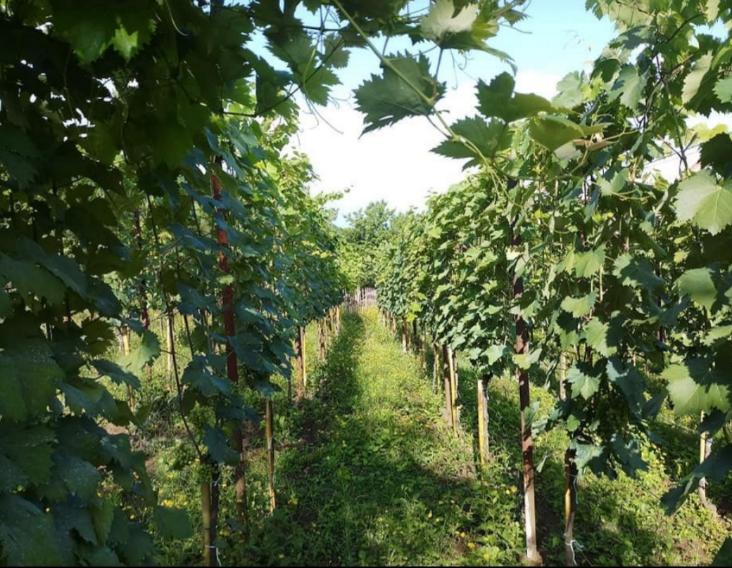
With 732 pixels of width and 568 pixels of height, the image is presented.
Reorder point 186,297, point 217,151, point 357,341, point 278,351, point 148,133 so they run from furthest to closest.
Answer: point 357,341
point 278,351
point 186,297
point 217,151
point 148,133

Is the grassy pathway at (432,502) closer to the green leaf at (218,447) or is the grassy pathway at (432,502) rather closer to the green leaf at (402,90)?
the green leaf at (218,447)

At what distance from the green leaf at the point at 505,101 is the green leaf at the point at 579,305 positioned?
174cm

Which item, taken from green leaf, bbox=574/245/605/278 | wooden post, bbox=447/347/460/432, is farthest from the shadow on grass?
green leaf, bbox=574/245/605/278

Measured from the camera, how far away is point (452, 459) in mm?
6480

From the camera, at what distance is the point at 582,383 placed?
247 cm

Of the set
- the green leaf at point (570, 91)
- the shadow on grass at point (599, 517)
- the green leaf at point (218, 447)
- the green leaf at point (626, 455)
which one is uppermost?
the green leaf at point (570, 91)

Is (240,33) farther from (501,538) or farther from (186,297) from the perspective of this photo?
(501,538)

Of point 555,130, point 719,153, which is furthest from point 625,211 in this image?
point 555,130

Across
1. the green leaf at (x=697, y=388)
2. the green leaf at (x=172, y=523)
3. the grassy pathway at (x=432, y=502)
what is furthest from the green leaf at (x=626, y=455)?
the green leaf at (x=172, y=523)

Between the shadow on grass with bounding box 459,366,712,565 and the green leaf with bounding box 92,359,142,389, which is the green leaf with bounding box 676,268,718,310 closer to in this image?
the green leaf with bounding box 92,359,142,389

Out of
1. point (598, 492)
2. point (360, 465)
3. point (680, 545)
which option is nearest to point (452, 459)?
point (360, 465)

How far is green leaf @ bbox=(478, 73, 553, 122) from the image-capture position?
731mm

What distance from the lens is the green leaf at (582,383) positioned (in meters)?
A: 2.43

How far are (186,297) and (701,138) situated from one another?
2.47m
